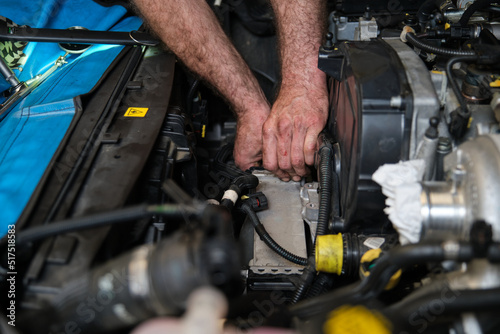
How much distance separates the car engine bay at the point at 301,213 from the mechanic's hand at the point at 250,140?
0.09m

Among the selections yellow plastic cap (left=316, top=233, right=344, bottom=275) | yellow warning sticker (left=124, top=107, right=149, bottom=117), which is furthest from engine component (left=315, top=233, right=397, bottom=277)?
yellow warning sticker (left=124, top=107, right=149, bottom=117)

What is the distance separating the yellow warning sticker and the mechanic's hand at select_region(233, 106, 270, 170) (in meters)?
0.42

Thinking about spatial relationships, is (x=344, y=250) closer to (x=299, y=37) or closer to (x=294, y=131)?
(x=294, y=131)

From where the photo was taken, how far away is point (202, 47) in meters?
1.56

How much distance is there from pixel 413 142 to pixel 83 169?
27.8 inches

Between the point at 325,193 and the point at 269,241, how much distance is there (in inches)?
7.3

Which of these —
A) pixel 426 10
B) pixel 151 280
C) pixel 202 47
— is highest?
pixel 426 10

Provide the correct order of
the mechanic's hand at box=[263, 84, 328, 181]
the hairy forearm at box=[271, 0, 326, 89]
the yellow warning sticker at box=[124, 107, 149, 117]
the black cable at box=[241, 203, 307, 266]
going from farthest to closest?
the hairy forearm at box=[271, 0, 326, 89]
the mechanic's hand at box=[263, 84, 328, 181]
the yellow warning sticker at box=[124, 107, 149, 117]
the black cable at box=[241, 203, 307, 266]

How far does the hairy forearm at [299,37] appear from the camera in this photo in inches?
56.7

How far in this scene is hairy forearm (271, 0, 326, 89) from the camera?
1.44 metres

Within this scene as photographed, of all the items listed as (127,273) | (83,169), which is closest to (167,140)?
(83,169)

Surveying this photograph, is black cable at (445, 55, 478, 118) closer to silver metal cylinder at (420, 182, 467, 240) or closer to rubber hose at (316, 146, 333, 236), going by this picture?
silver metal cylinder at (420, 182, 467, 240)

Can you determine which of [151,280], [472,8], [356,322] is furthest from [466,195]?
[472,8]

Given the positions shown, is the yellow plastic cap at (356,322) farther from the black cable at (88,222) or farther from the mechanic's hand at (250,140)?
the mechanic's hand at (250,140)
